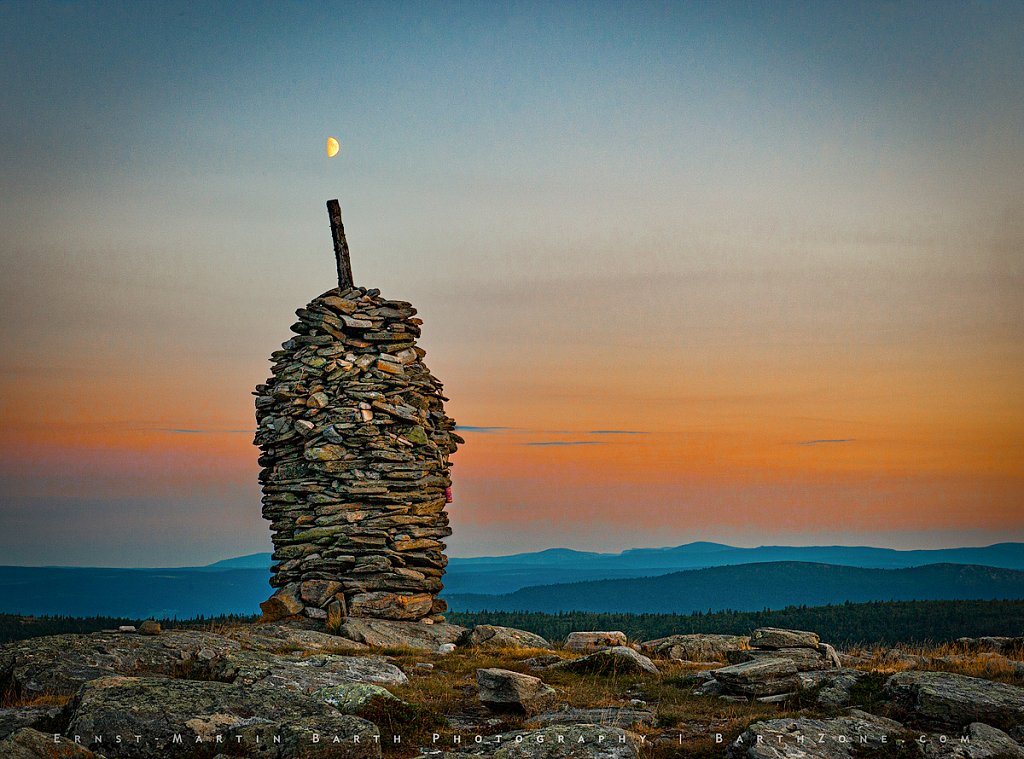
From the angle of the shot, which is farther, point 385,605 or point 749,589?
point 749,589

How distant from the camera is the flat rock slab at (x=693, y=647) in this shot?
19641 mm

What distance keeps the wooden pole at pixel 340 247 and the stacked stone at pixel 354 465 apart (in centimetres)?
61

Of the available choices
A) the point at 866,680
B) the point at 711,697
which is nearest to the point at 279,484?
the point at 711,697

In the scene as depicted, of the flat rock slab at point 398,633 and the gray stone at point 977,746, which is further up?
the flat rock slab at point 398,633

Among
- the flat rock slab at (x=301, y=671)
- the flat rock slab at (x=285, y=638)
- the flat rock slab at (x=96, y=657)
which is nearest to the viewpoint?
the flat rock slab at (x=301, y=671)

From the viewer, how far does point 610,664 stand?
1630 cm

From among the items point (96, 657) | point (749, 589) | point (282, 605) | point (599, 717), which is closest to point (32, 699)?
point (96, 657)

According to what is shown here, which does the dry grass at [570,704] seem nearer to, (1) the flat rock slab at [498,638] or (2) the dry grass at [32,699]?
(1) the flat rock slab at [498,638]

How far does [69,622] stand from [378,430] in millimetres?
25441

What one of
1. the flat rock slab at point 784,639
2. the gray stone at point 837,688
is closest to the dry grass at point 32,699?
the gray stone at point 837,688

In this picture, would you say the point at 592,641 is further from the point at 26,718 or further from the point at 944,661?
the point at 26,718

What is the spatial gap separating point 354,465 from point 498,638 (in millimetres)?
5508

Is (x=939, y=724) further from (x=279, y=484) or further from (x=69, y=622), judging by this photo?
(x=69, y=622)

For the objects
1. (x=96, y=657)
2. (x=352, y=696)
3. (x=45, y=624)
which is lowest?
(x=45, y=624)
